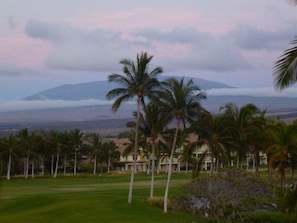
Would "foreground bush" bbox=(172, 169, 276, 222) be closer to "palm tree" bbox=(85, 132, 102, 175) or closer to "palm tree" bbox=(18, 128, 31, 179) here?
"palm tree" bbox=(18, 128, 31, 179)

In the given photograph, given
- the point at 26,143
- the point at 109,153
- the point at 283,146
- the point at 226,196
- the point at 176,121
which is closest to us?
the point at 226,196

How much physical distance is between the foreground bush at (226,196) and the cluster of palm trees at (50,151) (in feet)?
185

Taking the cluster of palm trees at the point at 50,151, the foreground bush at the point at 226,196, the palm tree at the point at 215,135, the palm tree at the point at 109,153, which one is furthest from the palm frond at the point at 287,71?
the palm tree at the point at 109,153

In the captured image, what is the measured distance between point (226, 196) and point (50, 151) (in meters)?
68.4

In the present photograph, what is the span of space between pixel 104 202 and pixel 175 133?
7.21m

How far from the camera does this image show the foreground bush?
3647 cm

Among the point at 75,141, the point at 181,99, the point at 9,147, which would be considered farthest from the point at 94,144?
the point at 181,99

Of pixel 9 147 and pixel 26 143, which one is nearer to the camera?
pixel 9 147

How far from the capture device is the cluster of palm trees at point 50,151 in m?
94.6

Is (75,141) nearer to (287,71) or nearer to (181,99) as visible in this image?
(181,99)

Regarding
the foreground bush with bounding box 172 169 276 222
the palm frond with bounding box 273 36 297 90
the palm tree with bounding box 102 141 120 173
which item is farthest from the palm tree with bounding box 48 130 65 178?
the palm frond with bounding box 273 36 297 90

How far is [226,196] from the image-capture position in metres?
36.8

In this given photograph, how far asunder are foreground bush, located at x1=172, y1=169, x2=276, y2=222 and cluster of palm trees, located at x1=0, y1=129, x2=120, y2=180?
56.3 m

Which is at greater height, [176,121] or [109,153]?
[176,121]
